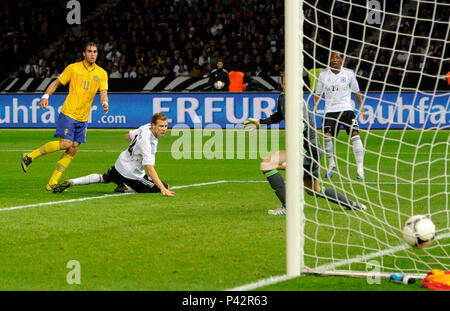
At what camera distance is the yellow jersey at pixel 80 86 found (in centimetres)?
1115

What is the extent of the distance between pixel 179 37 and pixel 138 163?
18.8m

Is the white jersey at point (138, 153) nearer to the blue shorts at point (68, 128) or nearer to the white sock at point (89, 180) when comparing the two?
the white sock at point (89, 180)

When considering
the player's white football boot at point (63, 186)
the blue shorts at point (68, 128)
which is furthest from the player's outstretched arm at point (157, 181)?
the blue shorts at point (68, 128)

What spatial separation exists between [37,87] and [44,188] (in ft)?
48.6

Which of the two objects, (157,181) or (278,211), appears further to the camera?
(157,181)

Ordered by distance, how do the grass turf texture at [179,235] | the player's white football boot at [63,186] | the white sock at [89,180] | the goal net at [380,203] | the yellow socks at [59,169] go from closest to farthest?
1. the grass turf texture at [179,235]
2. the goal net at [380,203]
3. the player's white football boot at [63,186]
4. the white sock at [89,180]
5. the yellow socks at [59,169]

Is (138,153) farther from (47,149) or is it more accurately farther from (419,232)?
(419,232)

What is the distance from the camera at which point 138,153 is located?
10148 mm

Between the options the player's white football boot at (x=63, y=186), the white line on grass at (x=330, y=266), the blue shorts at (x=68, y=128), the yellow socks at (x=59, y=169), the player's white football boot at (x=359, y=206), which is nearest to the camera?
the white line on grass at (x=330, y=266)

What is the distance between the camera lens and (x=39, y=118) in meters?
23.8

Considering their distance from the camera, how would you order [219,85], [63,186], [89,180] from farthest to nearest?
1. [219,85]
2. [89,180]
3. [63,186]

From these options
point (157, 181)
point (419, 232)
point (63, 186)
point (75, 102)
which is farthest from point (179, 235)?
point (75, 102)

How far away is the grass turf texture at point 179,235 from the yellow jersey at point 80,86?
1.09 metres

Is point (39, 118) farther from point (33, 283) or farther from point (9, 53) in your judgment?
point (33, 283)
